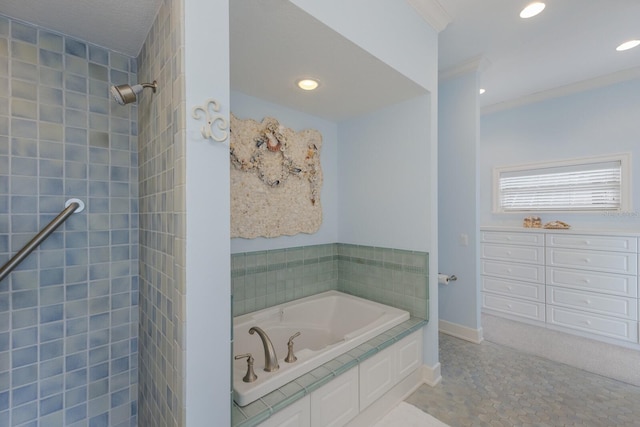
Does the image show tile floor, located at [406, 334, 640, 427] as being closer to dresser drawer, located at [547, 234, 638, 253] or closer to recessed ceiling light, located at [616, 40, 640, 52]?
dresser drawer, located at [547, 234, 638, 253]

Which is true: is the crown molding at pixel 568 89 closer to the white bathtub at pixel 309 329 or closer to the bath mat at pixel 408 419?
the white bathtub at pixel 309 329

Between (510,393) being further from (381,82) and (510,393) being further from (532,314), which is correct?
(381,82)

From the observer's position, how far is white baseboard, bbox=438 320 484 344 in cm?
281

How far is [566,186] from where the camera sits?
129 inches

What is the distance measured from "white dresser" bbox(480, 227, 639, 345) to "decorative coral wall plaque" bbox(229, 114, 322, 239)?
2.40m

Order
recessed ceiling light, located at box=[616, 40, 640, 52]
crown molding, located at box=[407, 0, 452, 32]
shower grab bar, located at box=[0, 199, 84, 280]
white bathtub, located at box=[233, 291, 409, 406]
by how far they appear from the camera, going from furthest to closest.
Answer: recessed ceiling light, located at box=[616, 40, 640, 52]
crown molding, located at box=[407, 0, 452, 32]
white bathtub, located at box=[233, 291, 409, 406]
shower grab bar, located at box=[0, 199, 84, 280]

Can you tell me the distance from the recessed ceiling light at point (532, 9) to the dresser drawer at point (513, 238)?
7.28ft

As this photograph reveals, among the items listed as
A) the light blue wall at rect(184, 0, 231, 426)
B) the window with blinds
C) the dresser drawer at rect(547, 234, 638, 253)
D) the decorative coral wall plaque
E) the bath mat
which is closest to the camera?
the light blue wall at rect(184, 0, 231, 426)

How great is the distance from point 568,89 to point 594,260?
76.3 inches

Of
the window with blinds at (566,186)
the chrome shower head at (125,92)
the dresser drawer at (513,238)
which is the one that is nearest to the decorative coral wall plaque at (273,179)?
the chrome shower head at (125,92)

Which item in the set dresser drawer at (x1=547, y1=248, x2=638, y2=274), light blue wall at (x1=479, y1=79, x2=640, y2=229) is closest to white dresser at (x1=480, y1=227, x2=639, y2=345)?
dresser drawer at (x1=547, y1=248, x2=638, y2=274)

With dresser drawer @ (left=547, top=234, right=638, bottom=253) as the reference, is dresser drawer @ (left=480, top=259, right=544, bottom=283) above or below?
below

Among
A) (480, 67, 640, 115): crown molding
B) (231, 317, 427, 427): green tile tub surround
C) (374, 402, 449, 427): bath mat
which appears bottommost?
(374, 402, 449, 427): bath mat

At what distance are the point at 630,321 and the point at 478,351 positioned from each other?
1.48 meters
